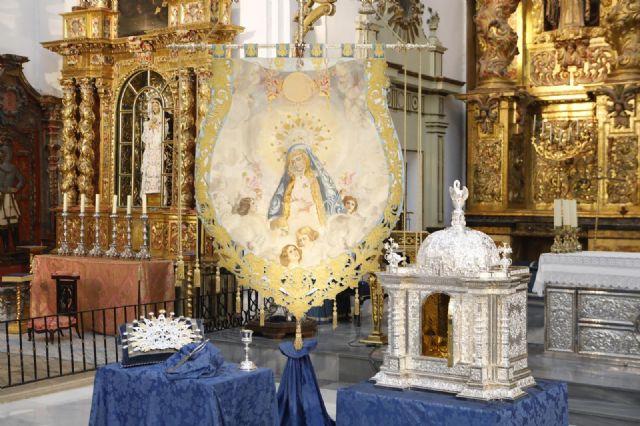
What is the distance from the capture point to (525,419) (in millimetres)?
6098

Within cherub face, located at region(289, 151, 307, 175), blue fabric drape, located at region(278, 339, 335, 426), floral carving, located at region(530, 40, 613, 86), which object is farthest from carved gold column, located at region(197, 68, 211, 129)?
floral carving, located at region(530, 40, 613, 86)

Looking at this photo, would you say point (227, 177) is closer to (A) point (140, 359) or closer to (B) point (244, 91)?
(B) point (244, 91)


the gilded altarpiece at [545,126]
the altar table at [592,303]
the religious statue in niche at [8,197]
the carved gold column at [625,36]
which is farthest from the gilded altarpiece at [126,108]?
the carved gold column at [625,36]

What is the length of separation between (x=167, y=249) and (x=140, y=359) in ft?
21.1

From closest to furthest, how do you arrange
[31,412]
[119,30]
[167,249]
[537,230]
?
[31,412] < [167,249] < [119,30] < [537,230]

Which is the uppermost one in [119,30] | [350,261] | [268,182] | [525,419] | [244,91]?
[119,30]

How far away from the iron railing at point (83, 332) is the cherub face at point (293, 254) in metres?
2.96

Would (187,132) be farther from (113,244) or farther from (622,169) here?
(622,169)

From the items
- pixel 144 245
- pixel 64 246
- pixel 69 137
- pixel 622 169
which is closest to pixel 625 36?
pixel 622 169

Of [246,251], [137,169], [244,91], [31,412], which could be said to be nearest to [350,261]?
[246,251]

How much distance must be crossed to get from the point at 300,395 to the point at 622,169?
990cm

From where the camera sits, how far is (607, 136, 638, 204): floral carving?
50.7 ft

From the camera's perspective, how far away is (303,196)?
288 inches

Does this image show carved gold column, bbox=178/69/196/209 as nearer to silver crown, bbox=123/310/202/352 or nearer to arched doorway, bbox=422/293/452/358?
silver crown, bbox=123/310/202/352
